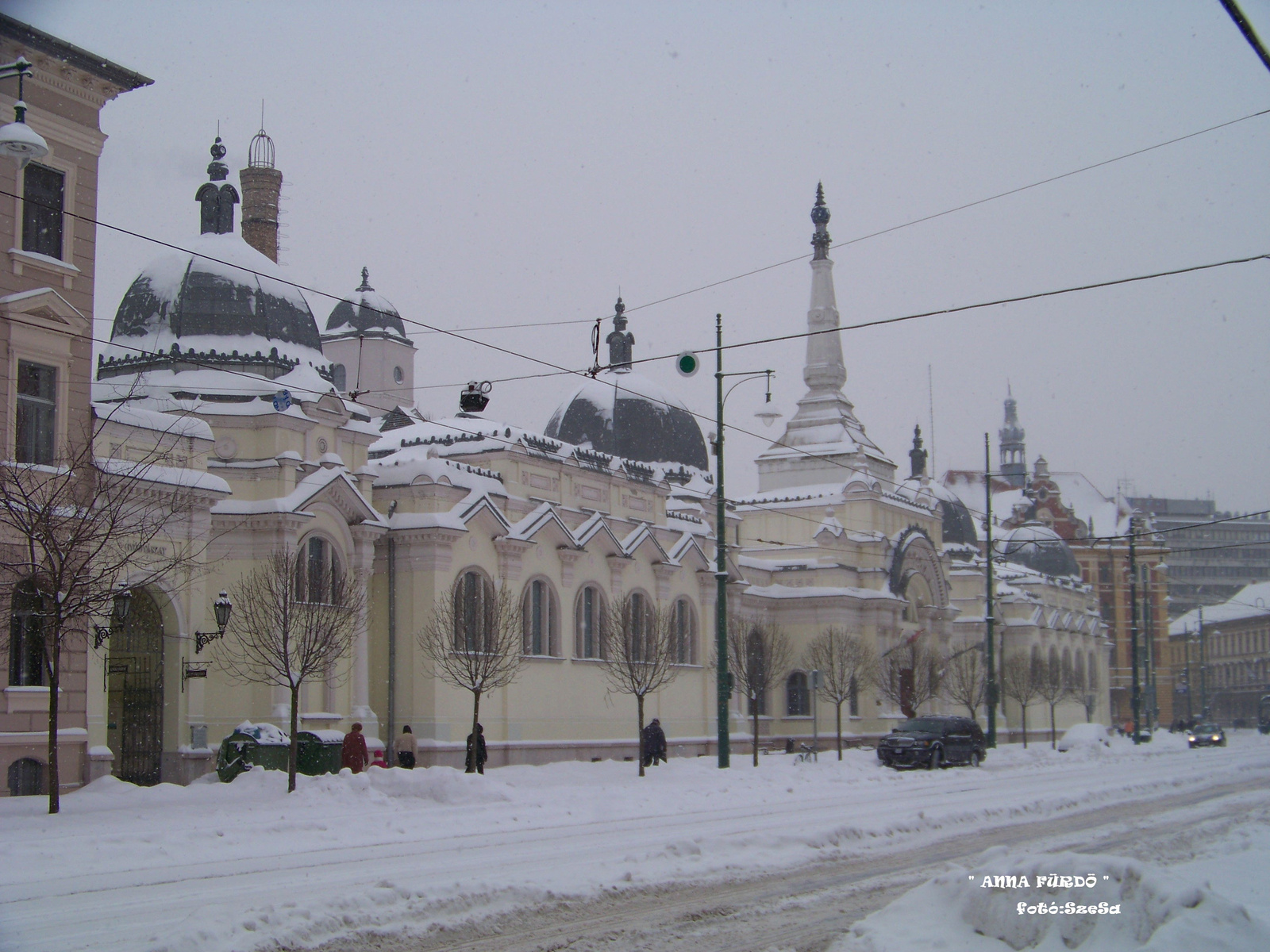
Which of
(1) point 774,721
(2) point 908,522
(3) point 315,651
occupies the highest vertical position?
(2) point 908,522

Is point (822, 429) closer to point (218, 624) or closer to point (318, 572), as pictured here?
point (318, 572)

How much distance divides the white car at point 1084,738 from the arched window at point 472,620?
96.9 feet

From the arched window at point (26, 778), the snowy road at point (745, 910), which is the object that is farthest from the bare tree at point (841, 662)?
the snowy road at point (745, 910)

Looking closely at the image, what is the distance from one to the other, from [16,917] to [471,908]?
3.84 metres

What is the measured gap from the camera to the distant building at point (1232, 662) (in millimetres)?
125188

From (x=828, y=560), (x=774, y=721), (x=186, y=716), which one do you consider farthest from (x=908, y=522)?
(x=186, y=716)

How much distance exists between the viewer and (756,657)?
45406 mm

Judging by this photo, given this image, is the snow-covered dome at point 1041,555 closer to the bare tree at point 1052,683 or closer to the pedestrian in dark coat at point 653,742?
the bare tree at point 1052,683

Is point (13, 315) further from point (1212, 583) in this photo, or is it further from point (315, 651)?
point (1212, 583)

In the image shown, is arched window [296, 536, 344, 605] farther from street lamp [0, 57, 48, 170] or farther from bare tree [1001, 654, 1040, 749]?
bare tree [1001, 654, 1040, 749]

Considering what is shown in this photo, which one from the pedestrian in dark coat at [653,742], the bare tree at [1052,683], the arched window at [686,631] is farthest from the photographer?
the bare tree at [1052,683]

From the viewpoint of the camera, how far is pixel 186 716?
30391mm

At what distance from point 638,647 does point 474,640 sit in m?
6.47

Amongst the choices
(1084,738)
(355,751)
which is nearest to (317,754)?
(355,751)
